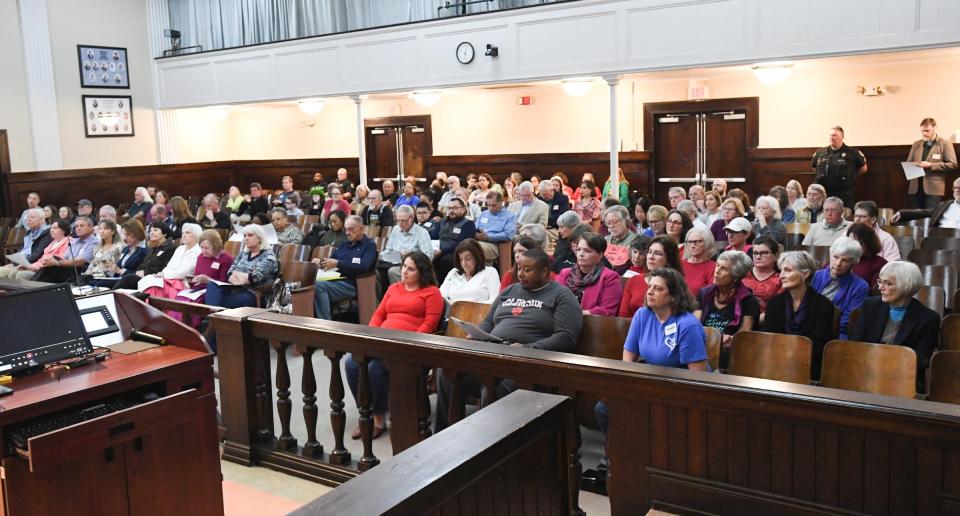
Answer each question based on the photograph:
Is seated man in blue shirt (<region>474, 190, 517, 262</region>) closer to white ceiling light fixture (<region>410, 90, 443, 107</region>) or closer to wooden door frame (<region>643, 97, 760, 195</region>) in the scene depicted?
white ceiling light fixture (<region>410, 90, 443, 107</region>)

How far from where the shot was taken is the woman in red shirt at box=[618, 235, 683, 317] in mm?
4770

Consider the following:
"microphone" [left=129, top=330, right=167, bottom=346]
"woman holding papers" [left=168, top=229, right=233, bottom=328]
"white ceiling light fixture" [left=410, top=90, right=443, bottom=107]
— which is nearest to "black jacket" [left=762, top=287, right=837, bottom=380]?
"microphone" [left=129, top=330, right=167, bottom=346]

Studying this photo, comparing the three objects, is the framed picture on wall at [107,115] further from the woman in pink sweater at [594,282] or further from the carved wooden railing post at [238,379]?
the carved wooden railing post at [238,379]

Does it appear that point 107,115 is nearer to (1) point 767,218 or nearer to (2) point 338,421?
(1) point 767,218

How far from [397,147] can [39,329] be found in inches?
520

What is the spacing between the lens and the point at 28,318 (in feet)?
9.39

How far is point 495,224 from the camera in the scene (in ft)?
28.5

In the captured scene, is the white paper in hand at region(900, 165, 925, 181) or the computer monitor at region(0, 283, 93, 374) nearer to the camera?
the computer monitor at region(0, 283, 93, 374)

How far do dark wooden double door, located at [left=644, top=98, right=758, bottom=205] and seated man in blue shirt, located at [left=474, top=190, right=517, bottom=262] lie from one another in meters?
5.01

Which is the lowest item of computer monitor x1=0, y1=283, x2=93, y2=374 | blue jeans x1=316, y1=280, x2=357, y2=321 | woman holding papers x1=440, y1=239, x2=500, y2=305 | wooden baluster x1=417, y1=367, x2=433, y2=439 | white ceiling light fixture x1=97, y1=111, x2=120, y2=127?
blue jeans x1=316, y1=280, x2=357, y2=321

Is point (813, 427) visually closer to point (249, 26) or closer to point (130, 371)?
point (130, 371)

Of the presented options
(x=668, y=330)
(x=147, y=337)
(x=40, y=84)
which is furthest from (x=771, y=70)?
(x=40, y=84)

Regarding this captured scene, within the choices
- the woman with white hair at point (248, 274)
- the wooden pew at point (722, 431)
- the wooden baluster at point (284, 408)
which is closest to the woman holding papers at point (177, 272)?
the woman with white hair at point (248, 274)

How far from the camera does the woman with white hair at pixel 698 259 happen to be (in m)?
5.32
